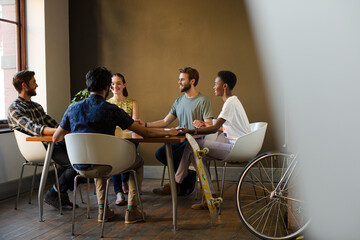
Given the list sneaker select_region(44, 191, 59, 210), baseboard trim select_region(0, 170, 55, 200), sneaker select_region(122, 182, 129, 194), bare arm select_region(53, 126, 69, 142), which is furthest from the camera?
sneaker select_region(122, 182, 129, 194)

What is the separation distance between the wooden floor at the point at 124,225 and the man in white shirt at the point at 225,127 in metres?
0.30

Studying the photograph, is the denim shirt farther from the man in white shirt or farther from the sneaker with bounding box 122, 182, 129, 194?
the sneaker with bounding box 122, 182, 129, 194

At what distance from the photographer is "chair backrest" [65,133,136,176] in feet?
10.1

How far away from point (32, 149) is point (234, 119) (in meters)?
1.83

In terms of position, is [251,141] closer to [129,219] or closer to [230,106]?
[230,106]

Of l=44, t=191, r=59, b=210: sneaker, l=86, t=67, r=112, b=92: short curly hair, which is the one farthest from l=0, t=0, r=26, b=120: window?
l=86, t=67, r=112, b=92: short curly hair

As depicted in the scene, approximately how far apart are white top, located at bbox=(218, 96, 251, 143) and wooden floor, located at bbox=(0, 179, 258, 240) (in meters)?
0.69

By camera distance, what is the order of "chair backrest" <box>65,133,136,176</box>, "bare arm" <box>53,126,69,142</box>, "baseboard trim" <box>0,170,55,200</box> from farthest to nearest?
"baseboard trim" <box>0,170,55,200</box>, "bare arm" <box>53,126,69,142</box>, "chair backrest" <box>65,133,136,176</box>

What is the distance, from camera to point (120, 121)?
3.19 meters

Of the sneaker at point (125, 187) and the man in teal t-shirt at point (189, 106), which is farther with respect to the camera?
the sneaker at point (125, 187)

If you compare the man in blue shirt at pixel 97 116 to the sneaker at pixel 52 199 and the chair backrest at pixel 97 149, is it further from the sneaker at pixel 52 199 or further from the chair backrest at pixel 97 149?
the sneaker at pixel 52 199

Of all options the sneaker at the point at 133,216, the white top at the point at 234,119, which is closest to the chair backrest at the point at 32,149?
the sneaker at the point at 133,216

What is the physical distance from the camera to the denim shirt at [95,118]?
3.15 metres

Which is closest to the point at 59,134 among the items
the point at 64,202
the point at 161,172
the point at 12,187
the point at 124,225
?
the point at 124,225
